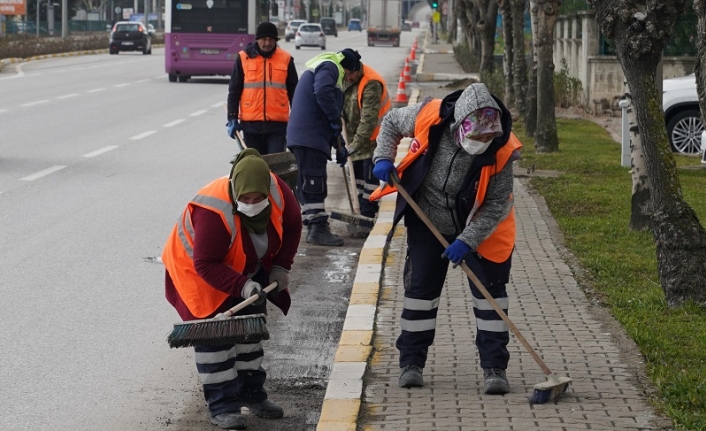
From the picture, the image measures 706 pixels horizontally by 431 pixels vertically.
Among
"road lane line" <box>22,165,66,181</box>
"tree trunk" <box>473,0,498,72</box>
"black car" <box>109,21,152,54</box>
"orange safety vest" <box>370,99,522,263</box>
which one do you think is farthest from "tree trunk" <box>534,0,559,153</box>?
"black car" <box>109,21,152,54</box>

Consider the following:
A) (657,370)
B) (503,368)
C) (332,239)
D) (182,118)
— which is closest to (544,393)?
(503,368)

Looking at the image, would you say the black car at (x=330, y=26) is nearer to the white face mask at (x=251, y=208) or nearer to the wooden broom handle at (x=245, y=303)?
the wooden broom handle at (x=245, y=303)

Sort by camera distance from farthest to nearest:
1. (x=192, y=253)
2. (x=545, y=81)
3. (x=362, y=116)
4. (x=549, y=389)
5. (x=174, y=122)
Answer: (x=174, y=122) → (x=545, y=81) → (x=362, y=116) → (x=549, y=389) → (x=192, y=253)

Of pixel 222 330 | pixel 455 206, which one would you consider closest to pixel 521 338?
pixel 455 206

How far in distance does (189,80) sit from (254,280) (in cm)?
3000

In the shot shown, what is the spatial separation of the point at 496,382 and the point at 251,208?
1437 mm

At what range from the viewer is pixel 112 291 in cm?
845

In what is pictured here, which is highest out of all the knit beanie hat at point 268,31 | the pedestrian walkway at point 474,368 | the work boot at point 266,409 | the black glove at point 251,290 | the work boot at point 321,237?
the knit beanie hat at point 268,31

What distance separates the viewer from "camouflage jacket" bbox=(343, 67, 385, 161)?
409 inches

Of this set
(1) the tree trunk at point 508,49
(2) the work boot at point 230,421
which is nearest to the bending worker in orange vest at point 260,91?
(2) the work boot at point 230,421

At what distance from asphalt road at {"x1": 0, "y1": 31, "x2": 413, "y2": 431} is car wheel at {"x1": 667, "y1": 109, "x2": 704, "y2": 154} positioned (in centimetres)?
467

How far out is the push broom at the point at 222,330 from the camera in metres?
5.32

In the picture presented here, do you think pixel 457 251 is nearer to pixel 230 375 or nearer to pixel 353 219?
pixel 230 375

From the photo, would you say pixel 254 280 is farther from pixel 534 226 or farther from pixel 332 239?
pixel 534 226
